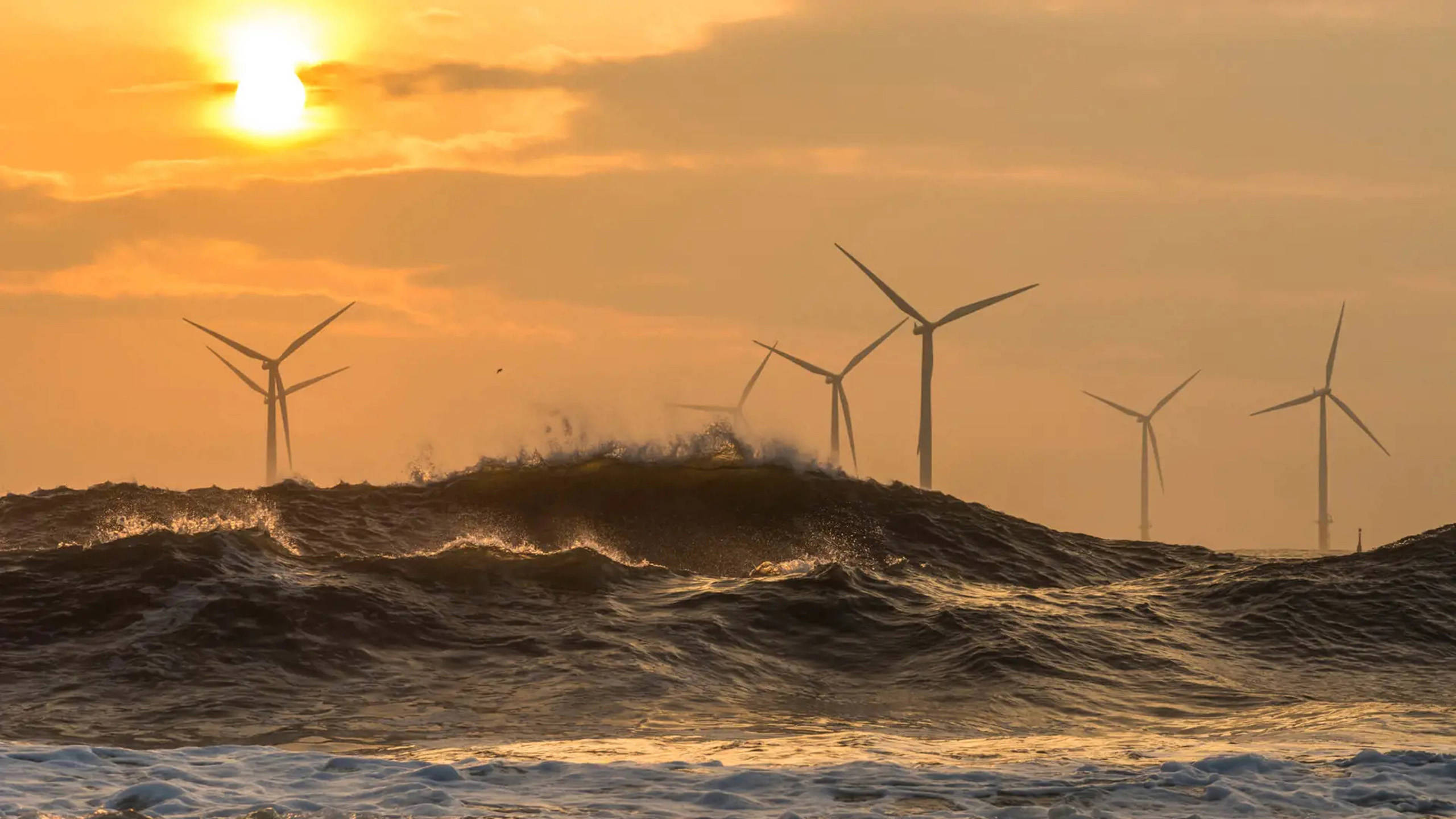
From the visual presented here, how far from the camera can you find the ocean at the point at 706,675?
14570 mm

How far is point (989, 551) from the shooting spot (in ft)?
124

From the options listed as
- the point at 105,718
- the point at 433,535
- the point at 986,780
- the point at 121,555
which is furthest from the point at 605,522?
the point at 986,780

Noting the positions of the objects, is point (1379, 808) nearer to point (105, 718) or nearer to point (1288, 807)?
point (1288, 807)

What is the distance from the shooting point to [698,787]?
1452 centimetres

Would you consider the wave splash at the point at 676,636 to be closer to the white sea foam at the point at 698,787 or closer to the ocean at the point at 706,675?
the ocean at the point at 706,675

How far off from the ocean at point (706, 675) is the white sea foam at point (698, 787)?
54 mm

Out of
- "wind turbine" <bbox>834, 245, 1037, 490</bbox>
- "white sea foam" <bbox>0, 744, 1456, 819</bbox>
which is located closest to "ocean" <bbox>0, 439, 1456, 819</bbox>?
"white sea foam" <bbox>0, 744, 1456, 819</bbox>

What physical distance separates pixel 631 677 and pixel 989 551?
18.5 meters

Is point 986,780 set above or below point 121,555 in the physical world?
below

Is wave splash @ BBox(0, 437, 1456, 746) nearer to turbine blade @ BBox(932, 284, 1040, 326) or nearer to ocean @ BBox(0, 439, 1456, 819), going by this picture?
ocean @ BBox(0, 439, 1456, 819)

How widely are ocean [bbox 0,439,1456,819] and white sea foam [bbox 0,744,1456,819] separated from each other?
54mm

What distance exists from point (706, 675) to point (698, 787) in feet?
24.3

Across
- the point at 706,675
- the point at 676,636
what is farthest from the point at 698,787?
the point at 676,636

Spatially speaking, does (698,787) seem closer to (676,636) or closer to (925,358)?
(676,636)
